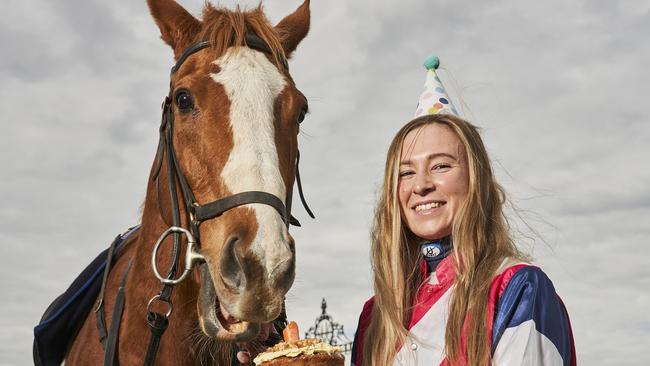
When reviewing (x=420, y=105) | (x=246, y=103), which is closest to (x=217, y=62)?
(x=246, y=103)

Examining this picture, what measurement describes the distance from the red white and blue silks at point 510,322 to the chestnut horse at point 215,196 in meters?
0.74

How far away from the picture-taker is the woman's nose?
3.52m

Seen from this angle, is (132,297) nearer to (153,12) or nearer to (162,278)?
(162,278)

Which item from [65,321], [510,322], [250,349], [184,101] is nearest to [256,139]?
[184,101]

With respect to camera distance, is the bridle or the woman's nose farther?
the woman's nose

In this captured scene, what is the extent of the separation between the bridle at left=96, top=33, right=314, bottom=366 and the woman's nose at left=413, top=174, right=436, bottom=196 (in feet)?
2.24

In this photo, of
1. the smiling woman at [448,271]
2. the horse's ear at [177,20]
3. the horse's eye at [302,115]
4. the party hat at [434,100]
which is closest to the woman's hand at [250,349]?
the smiling woman at [448,271]

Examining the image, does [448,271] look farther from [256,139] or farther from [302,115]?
[302,115]

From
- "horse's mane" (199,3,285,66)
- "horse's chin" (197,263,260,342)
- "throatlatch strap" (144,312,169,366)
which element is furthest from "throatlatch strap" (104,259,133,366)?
"horse's mane" (199,3,285,66)

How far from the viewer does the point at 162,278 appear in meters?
3.77

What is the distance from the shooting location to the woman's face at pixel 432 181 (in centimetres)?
351

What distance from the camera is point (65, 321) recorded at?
493 centimetres

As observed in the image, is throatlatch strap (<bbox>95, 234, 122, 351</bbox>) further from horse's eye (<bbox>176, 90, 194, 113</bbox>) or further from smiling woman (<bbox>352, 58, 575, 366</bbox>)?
smiling woman (<bbox>352, 58, 575, 366</bbox>)

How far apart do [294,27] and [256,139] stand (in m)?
1.68
